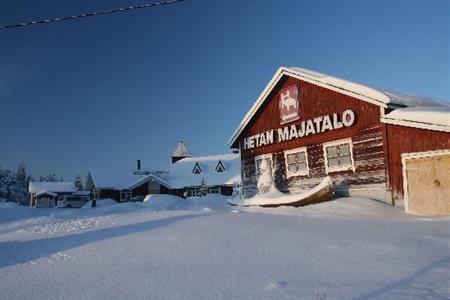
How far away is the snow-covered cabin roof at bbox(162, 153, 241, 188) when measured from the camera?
54.9 metres

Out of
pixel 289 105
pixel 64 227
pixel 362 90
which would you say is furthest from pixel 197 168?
pixel 64 227

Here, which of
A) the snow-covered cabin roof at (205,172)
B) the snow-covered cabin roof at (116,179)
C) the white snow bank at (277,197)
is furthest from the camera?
the snow-covered cabin roof at (205,172)

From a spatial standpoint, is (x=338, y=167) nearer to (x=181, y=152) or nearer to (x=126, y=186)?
(x=126, y=186)

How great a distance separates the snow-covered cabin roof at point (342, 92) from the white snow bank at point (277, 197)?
3696 mm

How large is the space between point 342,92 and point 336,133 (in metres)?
1.81

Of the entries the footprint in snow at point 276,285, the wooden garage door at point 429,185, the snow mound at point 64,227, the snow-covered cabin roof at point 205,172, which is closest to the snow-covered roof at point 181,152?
the snow-covered cabin roof at point 205,172

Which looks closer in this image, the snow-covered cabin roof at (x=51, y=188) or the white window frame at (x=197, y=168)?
the white window frame at (x=197, y=168)

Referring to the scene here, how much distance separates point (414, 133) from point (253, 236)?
372 inches

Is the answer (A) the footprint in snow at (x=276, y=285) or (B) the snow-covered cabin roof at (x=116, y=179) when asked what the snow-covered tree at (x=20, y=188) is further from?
(A) the footprint in snow at (x=276, y=285)

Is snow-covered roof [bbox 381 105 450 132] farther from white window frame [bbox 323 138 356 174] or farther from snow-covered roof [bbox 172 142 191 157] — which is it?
snow-covered roof [bbox 172 142 191 157]

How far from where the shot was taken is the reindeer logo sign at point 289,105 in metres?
20.4

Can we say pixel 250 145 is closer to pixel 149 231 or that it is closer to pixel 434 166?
pixel 434 166

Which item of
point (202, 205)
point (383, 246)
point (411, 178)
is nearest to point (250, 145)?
point (202, 205)

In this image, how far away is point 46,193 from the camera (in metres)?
66.5
